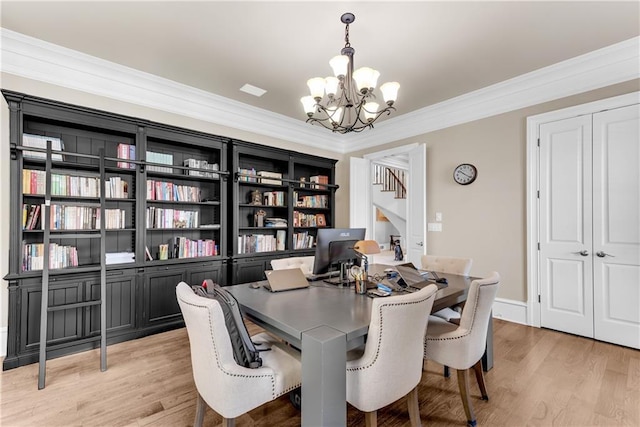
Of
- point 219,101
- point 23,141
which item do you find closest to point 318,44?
point 219,101

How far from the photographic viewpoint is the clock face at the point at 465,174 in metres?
3.76

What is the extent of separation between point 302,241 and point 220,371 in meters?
3.25

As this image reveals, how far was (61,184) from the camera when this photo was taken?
2689mm

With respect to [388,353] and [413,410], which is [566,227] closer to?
[413,410]

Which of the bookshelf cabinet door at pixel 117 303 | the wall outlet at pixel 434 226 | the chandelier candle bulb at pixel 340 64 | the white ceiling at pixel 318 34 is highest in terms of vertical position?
the white ceiling at pixel 318 34

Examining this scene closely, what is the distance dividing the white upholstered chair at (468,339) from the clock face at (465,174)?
7.59 feet

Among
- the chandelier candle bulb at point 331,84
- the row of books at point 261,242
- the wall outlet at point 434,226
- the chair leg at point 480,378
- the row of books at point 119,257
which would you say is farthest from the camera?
the wall outlet at point 434,226

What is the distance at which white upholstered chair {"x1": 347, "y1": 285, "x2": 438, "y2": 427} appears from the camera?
128 centimetres

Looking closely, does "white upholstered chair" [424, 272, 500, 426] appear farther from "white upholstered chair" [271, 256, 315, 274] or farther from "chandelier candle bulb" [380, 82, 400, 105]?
"chandelier candle bulb" [380, 82, 400, 105]

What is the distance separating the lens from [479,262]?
3.70 m

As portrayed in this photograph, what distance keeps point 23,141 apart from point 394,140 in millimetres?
4349

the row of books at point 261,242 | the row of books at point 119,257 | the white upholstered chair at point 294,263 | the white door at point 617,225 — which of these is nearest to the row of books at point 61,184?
the row of books at point 119,257

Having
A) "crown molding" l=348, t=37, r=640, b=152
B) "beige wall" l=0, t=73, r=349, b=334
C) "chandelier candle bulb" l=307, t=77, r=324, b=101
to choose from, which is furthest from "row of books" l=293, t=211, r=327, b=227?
"chandelier candle bulb" l=307, t=77, r=324, b=101

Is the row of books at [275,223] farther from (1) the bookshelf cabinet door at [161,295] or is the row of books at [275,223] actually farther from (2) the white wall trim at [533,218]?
(2) the white wall trim at [533,218]
